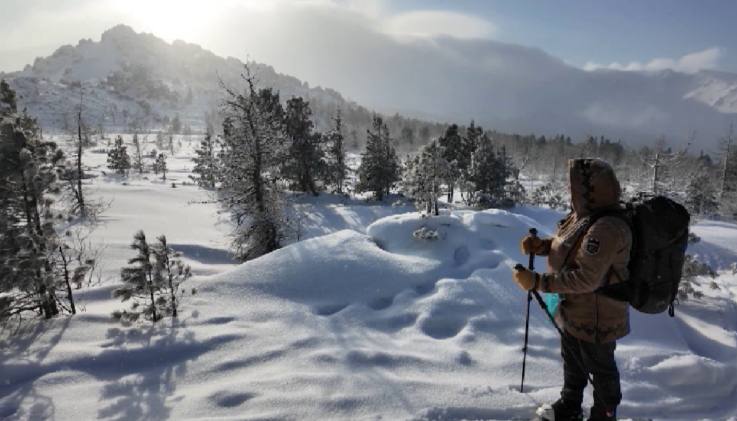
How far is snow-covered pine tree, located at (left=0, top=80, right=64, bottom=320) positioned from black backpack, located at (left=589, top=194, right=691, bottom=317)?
9.11 metres

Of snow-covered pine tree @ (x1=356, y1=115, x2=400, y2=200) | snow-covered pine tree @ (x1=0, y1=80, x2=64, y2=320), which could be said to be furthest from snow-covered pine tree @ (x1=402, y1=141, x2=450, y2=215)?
snow-covered pine tree @ (x1=0, y1=80, x2=64, y2=320)

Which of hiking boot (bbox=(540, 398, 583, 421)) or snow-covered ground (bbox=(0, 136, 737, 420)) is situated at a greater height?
hiking boot (bbox=(540, 398, 583, 421))

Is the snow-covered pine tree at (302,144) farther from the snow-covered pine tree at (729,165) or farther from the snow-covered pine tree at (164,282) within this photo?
the snow-covered pine tree at (729,165)

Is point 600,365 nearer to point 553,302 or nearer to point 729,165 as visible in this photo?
point 553,302

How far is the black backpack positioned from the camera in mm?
3084

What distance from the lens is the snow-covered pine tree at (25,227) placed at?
24.7ft

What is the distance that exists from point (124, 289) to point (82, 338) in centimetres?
142

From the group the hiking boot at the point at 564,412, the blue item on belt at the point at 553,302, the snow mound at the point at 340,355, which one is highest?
the blue item on belt at the point at 553,302

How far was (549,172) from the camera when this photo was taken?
107 m

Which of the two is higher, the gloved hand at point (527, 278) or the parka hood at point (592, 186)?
the parka hood at point (592, 186)

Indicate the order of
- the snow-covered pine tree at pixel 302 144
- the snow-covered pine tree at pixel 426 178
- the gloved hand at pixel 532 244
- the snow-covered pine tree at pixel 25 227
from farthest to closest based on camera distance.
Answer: the snow-covered pine tree at pixel 302 144 → the snow-covered pine tree at pixel 426 178 → the snow-covered pine tree at pixel 25 227 → the gloved hand at pixel 532 244

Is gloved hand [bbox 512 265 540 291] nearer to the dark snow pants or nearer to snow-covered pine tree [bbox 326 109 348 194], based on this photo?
the dark snow pants

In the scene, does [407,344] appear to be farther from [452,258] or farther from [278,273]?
[452,258]

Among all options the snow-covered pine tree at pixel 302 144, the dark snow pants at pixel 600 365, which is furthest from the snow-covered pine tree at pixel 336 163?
the dark snow pants at pixel 600 365
